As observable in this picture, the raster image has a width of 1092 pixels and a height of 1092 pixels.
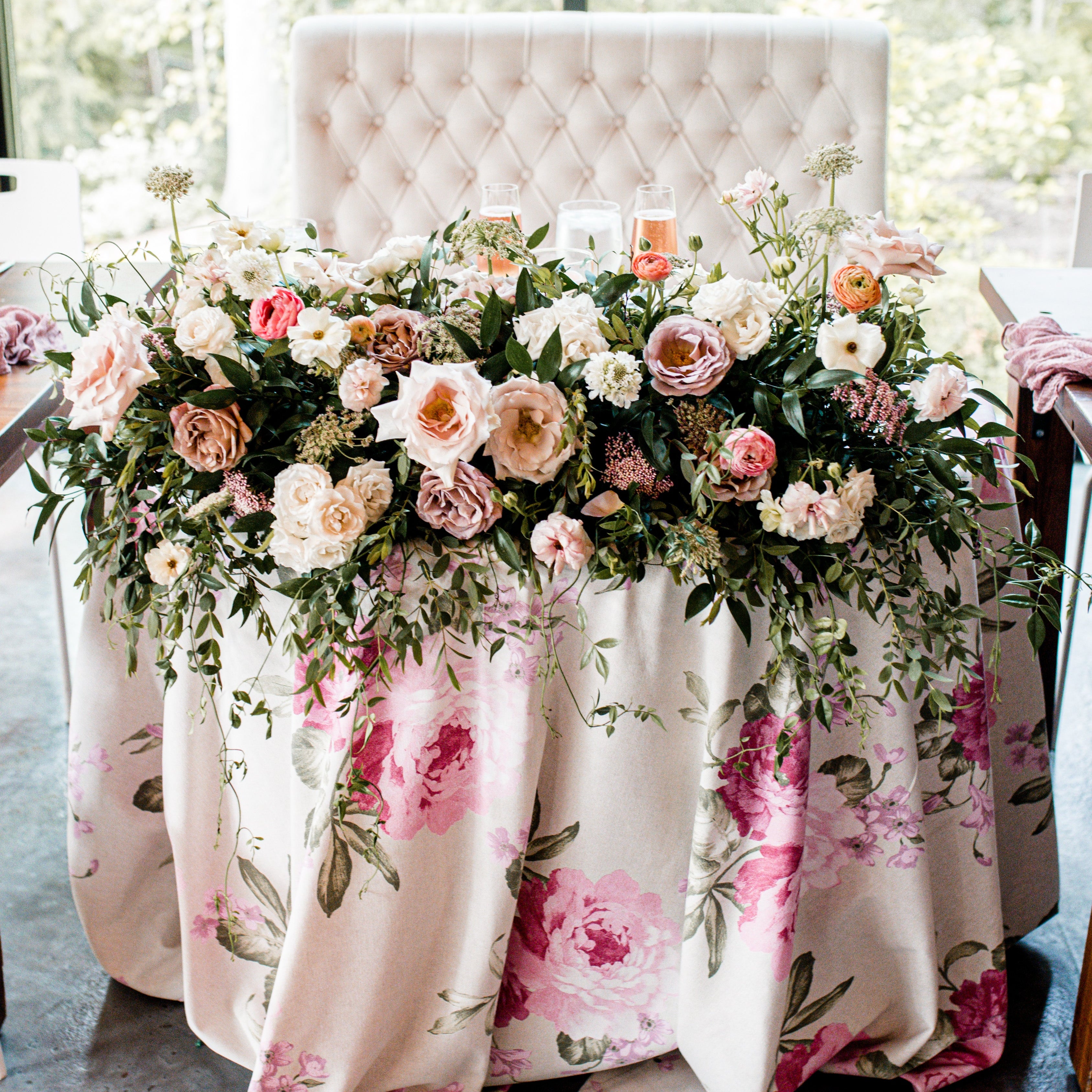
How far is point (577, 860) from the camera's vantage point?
127cm

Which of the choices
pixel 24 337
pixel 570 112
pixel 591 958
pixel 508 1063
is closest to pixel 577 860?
pixel 591 958

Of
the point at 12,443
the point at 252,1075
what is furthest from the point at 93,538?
the point at 252,1075

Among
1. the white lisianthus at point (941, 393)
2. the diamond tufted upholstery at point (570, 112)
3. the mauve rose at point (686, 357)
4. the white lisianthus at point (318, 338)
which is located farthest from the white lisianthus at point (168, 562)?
the diamond tufted upholstery at point (570, 112)

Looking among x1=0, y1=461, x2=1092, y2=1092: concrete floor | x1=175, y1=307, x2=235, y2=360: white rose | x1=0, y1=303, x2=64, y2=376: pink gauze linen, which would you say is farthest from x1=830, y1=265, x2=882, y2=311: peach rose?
Result: x1=0, y1=303, x2=64, y2=376: pink gauze linen

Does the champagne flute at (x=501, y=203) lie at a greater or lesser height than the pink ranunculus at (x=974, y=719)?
greater

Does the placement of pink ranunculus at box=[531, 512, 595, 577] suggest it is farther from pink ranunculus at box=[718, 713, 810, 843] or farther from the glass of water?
the glass of water

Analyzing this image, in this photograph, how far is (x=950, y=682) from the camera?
1137 millimetres

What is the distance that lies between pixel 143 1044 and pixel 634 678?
850mm

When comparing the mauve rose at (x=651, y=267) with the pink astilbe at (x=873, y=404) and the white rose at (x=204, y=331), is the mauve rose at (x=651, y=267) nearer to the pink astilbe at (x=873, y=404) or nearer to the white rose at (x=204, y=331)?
the pink astilbe at (x=873, y=404)

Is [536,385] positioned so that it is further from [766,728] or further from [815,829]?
[815,829]

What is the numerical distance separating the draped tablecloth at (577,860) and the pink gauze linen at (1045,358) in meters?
0.35

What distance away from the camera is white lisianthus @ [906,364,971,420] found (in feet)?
3.49

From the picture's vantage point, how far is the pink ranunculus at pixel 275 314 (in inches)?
41.3

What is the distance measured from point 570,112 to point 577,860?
1817 millimetres
